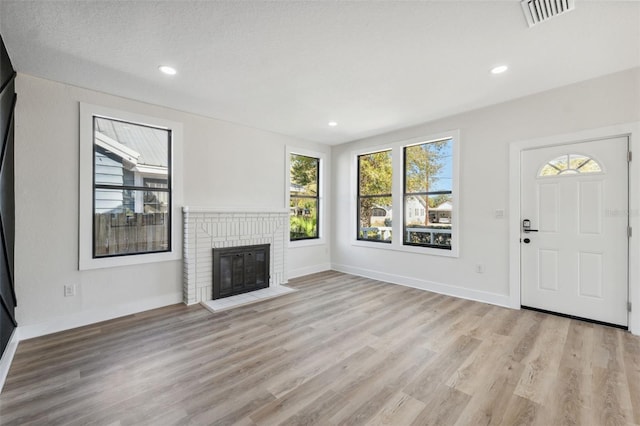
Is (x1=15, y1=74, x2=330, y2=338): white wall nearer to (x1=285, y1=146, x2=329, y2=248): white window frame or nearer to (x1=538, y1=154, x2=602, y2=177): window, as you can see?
(x1=285, y1=146, x2=329, y2=248): white window frame

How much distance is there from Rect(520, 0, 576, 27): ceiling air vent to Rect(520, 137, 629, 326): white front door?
6.22 ft

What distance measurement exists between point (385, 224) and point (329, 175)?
5.39 ft

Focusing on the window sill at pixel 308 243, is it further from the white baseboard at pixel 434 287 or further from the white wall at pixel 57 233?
the white wall at pixel 57 233

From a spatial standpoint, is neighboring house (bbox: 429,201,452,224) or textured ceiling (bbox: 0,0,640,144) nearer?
textured ceiling (bbox: 0,0,640,144)

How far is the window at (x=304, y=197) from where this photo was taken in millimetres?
5449

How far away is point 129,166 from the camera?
3.50 m

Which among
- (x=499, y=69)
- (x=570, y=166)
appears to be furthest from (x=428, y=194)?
(x=499, y=69)

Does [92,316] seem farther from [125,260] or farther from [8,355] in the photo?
[8,355]

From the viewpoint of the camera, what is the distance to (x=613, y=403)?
6.05 ft

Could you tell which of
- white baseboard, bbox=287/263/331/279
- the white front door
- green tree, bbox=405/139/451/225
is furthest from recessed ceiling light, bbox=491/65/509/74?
white baseboard, bbox=287/263/331/279

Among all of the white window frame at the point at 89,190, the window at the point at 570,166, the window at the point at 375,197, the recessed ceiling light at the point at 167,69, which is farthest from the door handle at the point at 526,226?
the white window frame at the point at 89,190

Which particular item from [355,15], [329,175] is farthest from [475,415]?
[329,175]

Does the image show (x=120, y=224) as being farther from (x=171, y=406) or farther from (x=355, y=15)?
(x=355, y=15)

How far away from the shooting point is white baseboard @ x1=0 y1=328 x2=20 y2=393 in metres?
2.10
